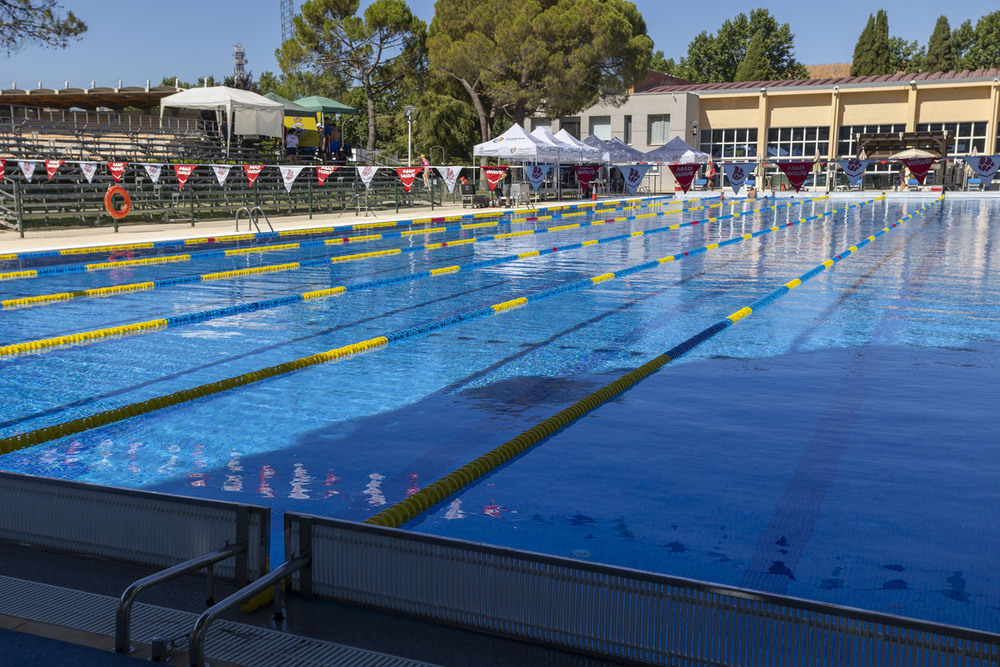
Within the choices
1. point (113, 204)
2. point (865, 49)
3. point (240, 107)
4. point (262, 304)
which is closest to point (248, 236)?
point (113, 204)

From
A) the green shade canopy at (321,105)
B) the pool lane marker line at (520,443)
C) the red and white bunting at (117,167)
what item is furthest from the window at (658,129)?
the pool lane marker line at (520,443)

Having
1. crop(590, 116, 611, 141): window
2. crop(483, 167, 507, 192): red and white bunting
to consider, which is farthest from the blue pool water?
crop(590, 116, 611, 141): window

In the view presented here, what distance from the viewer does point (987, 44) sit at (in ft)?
204

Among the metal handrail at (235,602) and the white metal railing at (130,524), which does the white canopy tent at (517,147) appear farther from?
the metal handrail at (235,602)

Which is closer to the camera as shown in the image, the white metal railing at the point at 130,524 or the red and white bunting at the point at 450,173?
the white metal railing at the point at 130,524

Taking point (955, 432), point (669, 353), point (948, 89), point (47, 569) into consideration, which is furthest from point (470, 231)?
point (948, 89)

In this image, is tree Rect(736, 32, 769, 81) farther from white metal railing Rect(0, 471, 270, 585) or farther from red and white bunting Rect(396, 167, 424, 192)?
white metal railing Rect(0, 471, 270, 585)

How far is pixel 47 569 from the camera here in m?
2.93

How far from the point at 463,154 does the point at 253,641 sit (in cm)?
3865

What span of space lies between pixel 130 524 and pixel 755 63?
64624mm

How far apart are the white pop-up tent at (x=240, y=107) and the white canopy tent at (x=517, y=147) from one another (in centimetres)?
601

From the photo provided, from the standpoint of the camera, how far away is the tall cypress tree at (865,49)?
196 ft

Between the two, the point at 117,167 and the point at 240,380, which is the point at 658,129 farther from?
the point at 240,380

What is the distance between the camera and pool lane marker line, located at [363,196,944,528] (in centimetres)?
375
